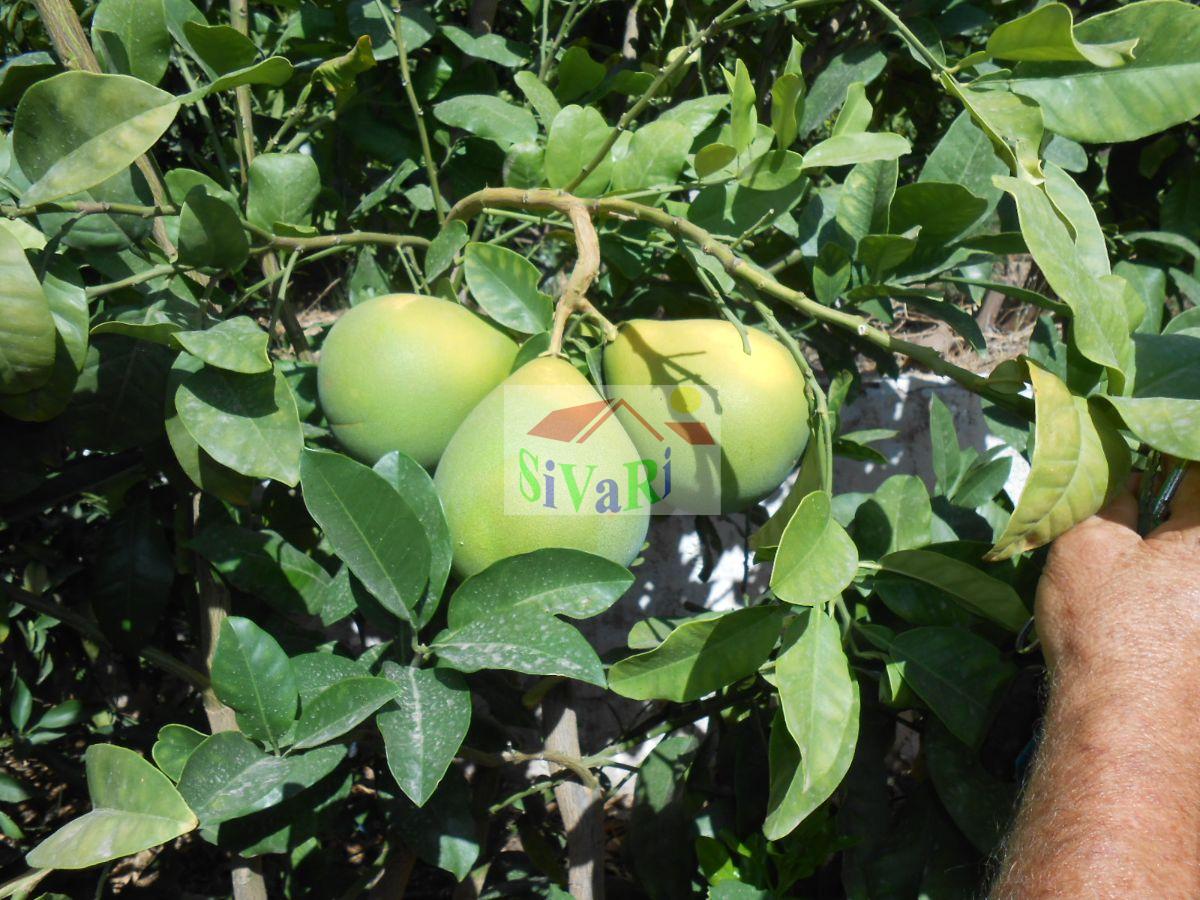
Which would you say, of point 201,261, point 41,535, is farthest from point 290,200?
point 41,535

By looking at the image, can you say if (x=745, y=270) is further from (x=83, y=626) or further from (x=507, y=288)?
(x=83, y=626)

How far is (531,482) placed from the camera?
75 centimetres

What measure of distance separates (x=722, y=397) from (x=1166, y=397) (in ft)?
1.13

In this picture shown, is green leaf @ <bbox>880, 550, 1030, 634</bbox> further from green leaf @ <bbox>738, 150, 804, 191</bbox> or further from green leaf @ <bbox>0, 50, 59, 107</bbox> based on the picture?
green leaf @ <bbox>0, 50, 59, 107</bbox>

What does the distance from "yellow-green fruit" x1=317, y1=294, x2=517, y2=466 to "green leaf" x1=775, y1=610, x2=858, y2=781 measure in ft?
1.15

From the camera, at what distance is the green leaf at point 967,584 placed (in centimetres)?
78

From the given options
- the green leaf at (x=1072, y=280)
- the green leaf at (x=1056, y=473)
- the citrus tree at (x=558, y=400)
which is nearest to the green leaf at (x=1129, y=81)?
the citrus tree at (x=558, y=400)

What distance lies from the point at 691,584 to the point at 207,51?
120 cm

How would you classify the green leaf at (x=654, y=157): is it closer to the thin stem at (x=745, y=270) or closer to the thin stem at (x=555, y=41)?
the thin stem at (x=745, y=270)

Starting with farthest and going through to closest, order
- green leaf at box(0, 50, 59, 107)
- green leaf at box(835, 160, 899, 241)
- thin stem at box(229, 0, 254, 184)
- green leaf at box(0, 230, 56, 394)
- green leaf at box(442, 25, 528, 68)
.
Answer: green leaf at box(442, 25, 528, 68)
thin stem at box(229, 0, 254, 184)
green leaf at box(835, 160, 899, 241)
green leaf at box(0, 50, 59, 107)
green leaf at box(0, 230, 56, 394)

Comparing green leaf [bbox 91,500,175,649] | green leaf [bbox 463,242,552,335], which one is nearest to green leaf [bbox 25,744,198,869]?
green leaf [bbox 91,500,175,649]

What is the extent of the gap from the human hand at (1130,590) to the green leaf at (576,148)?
54 centimetres

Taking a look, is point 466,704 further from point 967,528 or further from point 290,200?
point 967,528

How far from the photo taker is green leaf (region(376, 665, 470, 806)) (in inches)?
25.6
